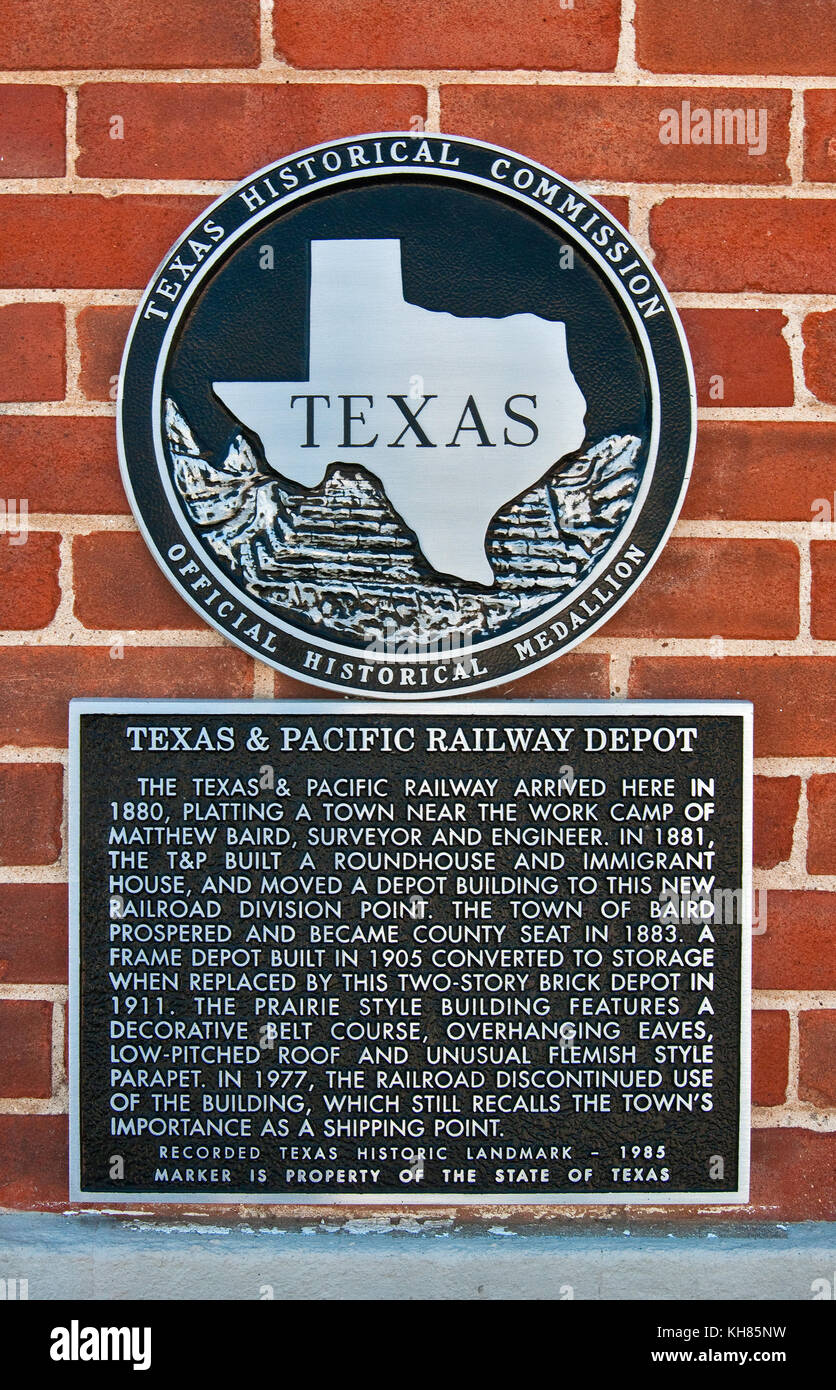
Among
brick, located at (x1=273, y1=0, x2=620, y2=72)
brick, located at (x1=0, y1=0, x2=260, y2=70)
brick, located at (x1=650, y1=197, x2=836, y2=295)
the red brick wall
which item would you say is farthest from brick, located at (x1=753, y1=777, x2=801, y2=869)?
brick, located at (x1=0, y1=0, x2=260, y2=70)

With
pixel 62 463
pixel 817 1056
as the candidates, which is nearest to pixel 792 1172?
pixel 817 1056

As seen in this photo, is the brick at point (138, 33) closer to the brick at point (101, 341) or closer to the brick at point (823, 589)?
the brick at point (101, 341)

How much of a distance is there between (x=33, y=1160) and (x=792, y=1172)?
1.31 m

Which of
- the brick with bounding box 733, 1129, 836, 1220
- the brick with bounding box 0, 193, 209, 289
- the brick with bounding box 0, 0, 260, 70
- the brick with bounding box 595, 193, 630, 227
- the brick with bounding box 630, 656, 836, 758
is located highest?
the brick with bounding box 0, 0, 260, 70

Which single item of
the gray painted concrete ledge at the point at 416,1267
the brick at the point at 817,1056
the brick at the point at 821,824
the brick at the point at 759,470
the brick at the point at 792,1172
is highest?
the brick at the point at 759,470

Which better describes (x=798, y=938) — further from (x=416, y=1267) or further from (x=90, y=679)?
(x=90, y=679)

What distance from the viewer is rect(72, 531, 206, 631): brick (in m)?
1.82

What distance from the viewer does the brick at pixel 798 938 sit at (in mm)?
1830

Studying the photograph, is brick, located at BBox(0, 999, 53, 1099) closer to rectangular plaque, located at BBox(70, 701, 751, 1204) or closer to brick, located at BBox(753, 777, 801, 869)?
rectangular plaque, located at BBox(70, 701, 751, 1204)

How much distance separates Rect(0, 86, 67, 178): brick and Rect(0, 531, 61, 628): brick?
0.62 metres

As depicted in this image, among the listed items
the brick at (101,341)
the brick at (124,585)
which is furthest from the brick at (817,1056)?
the brick at (101,341)

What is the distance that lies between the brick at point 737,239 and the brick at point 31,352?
103cm

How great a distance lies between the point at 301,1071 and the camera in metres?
1.79

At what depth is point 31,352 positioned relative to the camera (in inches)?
71.6
